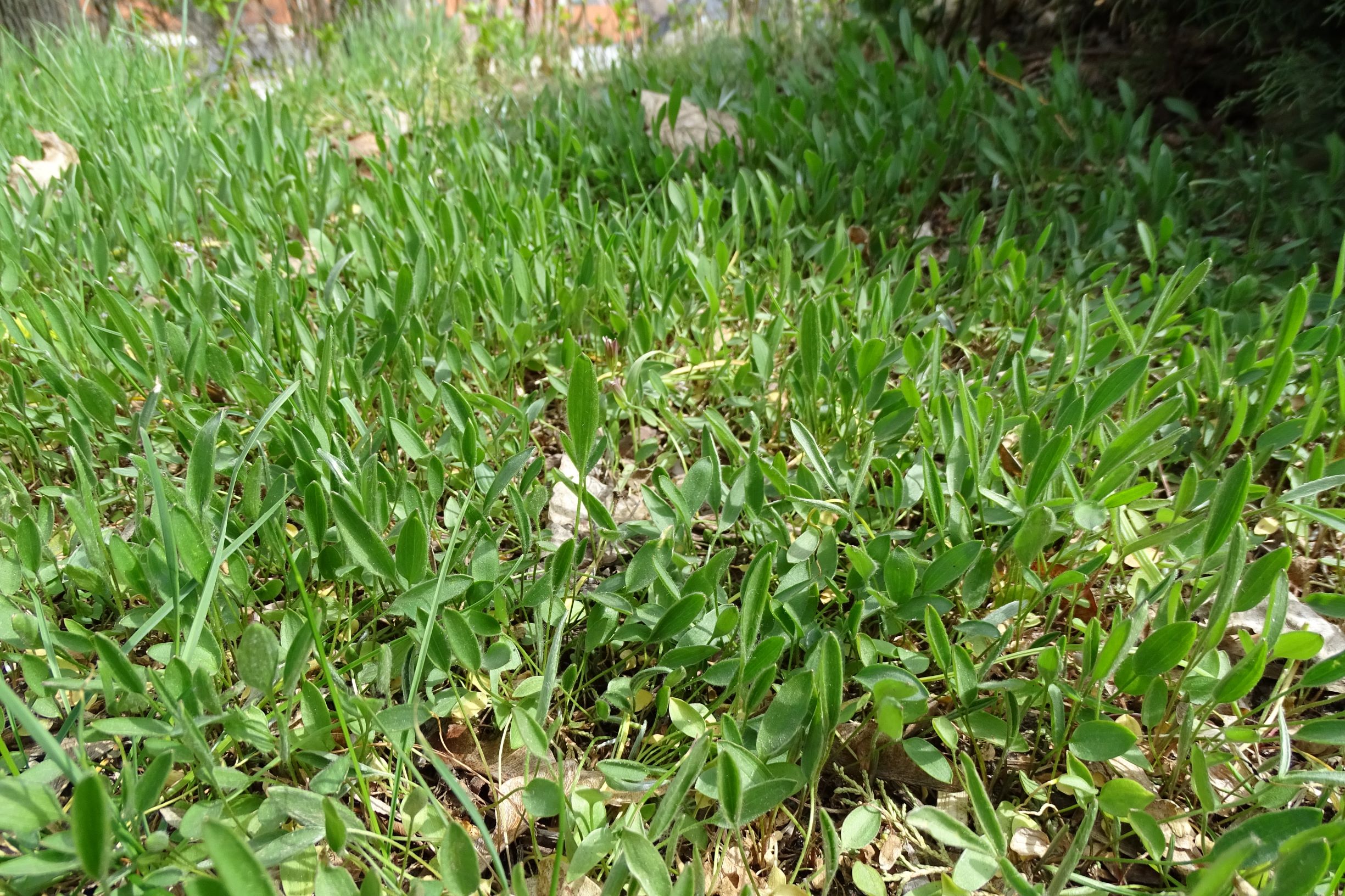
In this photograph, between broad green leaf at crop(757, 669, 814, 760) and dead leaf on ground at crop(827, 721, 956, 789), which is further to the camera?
dead leaf on ground at crop(827, 721, 956, 789)

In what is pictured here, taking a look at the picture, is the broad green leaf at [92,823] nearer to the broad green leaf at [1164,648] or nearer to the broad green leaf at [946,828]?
the broad green leaf at [946,828]

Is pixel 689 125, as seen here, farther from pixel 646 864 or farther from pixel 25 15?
pixel 25 15

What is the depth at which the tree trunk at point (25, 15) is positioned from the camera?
14.5 feet

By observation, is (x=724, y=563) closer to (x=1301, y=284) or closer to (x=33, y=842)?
(x=33, y=842)

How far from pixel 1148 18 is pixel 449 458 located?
2865 mm

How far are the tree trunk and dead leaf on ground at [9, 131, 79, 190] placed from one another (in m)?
2.10

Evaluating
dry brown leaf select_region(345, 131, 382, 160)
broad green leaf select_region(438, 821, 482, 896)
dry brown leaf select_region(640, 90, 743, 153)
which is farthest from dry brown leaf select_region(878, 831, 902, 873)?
dry brown leaf select_region(345, 131, 382, 160)

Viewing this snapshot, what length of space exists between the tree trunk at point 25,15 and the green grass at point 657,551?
3.10 m

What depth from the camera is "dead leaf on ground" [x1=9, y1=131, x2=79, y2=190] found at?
100 inches

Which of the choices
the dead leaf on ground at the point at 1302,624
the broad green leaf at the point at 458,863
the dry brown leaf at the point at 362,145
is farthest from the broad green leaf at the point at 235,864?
the dry brown leaf at the point at 362,145

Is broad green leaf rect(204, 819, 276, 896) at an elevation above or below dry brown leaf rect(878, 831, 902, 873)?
above

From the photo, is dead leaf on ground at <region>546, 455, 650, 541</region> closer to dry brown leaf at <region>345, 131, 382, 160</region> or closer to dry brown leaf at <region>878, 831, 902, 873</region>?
dry brown leaf at <region>878, 831, 902, 873</region>

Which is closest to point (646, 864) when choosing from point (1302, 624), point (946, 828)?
point (946, 828)

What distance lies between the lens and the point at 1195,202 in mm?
2408
